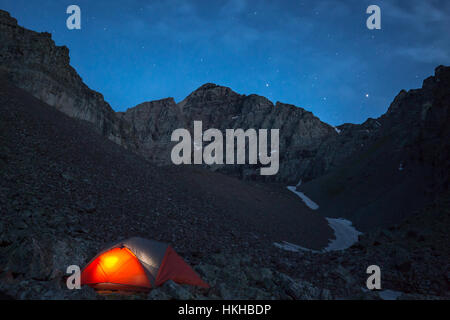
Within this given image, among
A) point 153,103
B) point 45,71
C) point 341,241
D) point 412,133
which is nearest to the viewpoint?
point 341,241

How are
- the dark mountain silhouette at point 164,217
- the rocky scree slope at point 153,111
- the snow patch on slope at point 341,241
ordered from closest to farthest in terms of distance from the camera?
1. the dark mountain silhouette at point 164,217
2. the snow patch on slope at point 341,241
3. the rocky scree slope at point 153,111

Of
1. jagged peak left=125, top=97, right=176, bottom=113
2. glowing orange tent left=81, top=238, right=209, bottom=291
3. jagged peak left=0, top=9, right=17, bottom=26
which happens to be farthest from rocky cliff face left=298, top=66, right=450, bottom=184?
jagged peak left=125, top=97, right=176, bottom=113

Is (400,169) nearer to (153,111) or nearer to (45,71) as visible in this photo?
(45,71)

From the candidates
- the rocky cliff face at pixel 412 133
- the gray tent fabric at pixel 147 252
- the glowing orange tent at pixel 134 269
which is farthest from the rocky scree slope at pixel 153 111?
the glowing orange tent at pixel 134 269

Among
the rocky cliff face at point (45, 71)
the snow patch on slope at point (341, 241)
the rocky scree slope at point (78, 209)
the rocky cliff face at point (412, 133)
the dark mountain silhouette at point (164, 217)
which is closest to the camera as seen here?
the rocky scree slope at point (78, 209)

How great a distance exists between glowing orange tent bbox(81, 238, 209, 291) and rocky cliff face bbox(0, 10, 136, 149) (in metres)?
39.0

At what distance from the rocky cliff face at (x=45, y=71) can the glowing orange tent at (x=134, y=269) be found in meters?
39.0

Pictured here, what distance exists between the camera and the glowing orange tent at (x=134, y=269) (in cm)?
762

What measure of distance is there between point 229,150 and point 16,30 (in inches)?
3787

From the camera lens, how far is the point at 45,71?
4194cm

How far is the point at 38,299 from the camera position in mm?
5398

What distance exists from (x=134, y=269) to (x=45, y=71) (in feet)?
149

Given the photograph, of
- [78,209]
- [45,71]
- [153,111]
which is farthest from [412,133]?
[153,111]

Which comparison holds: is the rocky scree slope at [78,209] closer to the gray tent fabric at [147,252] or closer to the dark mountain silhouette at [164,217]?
the dark mountain silhouette at [164,217]
